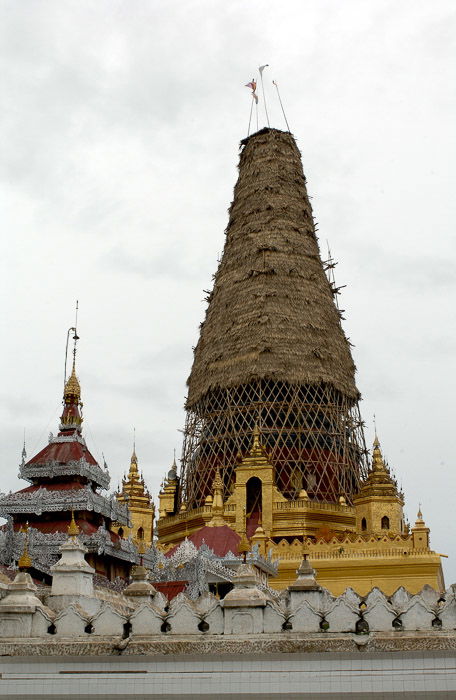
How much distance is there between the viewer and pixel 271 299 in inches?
1999

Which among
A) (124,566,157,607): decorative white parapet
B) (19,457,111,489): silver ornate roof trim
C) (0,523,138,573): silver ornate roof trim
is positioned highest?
(19,457,111,489): silver ornate roof trim

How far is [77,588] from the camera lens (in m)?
18.4

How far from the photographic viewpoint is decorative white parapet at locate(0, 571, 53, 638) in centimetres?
1644

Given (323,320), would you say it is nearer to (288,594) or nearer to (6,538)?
(6,538)

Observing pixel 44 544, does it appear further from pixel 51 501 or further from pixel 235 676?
pixel 235 676

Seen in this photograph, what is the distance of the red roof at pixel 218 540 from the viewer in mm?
32125

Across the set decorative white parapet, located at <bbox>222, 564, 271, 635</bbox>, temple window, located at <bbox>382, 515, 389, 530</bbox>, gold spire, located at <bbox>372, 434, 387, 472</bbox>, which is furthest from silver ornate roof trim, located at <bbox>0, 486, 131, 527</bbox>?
gold spire, located at <bbox>372, 434, 387, 472</bbox>

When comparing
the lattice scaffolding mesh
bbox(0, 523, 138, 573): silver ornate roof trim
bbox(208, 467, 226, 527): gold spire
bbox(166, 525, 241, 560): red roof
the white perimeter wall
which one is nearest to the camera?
the white perimeter wall

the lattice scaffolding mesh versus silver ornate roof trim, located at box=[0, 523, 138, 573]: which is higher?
the lattice scaffolding mesh

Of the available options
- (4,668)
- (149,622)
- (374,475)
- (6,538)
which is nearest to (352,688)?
(149,622)

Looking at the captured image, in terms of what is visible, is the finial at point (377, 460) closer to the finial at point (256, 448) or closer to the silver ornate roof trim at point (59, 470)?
the finial at point (256, 448)

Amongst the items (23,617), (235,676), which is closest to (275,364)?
(23,617)

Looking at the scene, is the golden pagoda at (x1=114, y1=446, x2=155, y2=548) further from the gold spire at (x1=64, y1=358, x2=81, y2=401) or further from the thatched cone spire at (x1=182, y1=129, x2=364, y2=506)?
the gold spire at (x1=64, y1=358, x2=81, y2=401)

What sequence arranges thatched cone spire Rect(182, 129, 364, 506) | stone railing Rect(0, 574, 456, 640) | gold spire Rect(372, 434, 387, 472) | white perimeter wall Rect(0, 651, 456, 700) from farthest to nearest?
thatched cone spire Rect(182, 129, 364, 506) < gold spire Rect(372, 434, 387, 472) < stone railing Rect(0, 574, 456, 640) < white perimeter wall Rect(0, 651, 456, 700)
